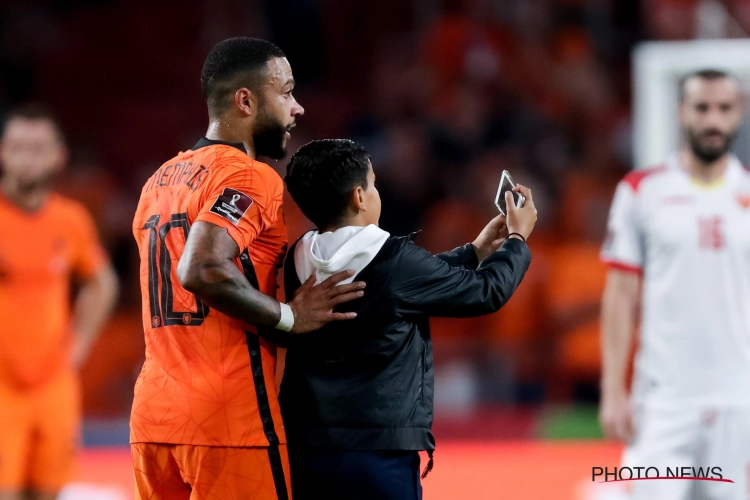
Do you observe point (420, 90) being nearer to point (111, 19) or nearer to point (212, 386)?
point (111, 19)

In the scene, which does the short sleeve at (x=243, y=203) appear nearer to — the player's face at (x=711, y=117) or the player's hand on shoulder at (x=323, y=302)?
the player's hand on shoulder at (x=323, y=302)

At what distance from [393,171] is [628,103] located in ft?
8.98

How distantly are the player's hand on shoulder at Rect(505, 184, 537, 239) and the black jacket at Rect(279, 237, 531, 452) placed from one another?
25 centimetres

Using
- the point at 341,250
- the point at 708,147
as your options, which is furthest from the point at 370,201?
the point at 708,147

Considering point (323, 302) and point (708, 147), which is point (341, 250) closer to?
point (323, 302)

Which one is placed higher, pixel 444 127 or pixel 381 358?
pixel 444 127

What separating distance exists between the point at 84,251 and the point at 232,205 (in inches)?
115

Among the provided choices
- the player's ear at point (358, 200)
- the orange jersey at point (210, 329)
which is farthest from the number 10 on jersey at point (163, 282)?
the player's ear at point (358, 200)

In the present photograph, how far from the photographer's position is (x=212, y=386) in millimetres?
2910

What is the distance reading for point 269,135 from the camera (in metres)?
3.12

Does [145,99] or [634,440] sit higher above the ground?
[145,99]

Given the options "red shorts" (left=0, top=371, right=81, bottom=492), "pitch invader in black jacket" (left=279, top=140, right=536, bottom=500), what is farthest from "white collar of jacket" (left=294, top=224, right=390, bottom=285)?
"red shorts" (left=0, top=371, right=81, bottom=492)

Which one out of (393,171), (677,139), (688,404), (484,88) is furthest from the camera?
(484,88)

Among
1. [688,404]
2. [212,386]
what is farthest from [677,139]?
[212,386]
